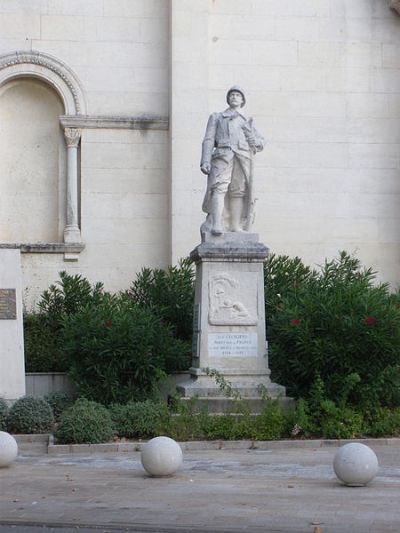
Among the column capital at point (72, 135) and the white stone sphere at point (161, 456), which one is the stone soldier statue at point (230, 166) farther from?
the column capital at point (72, 135)

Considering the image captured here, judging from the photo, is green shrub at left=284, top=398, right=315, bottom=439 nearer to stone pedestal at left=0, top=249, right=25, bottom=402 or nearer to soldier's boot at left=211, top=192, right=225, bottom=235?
soldier's boot at left=211, top=192, right=225, bottom=235

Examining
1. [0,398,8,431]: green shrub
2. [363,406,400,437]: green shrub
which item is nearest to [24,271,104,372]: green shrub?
[0,398,8,431]: green shrub

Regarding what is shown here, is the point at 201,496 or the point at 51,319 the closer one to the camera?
the point at 201,496

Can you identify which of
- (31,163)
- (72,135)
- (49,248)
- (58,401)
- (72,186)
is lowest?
(58,401)

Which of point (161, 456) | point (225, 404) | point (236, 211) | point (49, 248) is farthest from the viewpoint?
point (49, 248)

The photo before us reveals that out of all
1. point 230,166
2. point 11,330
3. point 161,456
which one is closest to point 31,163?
point 11,330

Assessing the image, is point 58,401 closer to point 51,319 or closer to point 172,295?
point 51,319

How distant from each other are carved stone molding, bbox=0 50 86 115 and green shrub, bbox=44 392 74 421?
752 centimetres

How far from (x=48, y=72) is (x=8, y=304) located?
287 inches

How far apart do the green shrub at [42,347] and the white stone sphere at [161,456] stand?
6540mm

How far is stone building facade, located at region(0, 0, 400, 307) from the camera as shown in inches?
872

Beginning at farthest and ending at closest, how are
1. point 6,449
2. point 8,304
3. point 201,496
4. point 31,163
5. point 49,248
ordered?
1. point 31,163
2. point 49,248
3. point 8,304
4. point 6,449
5. point 201,496

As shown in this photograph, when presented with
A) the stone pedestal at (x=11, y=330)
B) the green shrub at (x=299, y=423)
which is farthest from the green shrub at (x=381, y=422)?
the stone pedestal at (x=11, y=330)

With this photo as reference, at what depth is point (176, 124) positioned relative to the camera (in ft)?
72.6
